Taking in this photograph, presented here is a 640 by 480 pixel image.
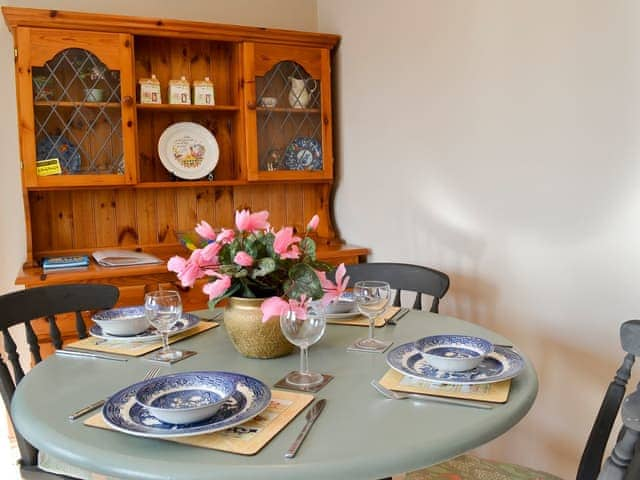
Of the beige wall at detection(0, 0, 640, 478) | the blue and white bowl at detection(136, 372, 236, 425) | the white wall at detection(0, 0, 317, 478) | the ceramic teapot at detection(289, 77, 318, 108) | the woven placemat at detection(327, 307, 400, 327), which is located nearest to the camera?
the blue and white bowl at detection(136, 372, 236, 425)

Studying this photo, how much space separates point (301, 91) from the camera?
295cm

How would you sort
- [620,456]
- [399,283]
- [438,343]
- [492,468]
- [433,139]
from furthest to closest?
[433,139] → [399,283] → [492,468] → [438,343] → [620,456]

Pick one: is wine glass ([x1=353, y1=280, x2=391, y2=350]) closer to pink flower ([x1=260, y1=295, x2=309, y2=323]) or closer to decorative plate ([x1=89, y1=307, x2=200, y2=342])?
pink flower ([x1=260, y1=295, x2=309, y2=323])

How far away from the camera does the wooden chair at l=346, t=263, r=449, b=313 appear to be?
6.25ft

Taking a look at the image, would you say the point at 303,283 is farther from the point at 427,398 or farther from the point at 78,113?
the point at 78,113

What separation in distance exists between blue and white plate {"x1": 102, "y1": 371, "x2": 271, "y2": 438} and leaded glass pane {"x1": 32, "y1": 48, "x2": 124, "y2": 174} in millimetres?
1771

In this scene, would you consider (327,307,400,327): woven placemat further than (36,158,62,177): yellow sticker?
No

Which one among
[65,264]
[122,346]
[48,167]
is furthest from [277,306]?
[48,167]

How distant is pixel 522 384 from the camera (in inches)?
43.2

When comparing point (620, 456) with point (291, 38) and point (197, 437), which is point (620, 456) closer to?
point (197, 437)

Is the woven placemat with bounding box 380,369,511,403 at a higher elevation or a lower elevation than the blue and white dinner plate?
lower

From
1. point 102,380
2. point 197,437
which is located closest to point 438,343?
point 197,437

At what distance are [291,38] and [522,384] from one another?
221 centimetres

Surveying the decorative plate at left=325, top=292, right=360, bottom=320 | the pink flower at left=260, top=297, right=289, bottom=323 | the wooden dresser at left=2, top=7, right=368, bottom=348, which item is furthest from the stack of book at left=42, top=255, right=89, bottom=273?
the pink flower at left=260, top=297, right=289, bottom=323
